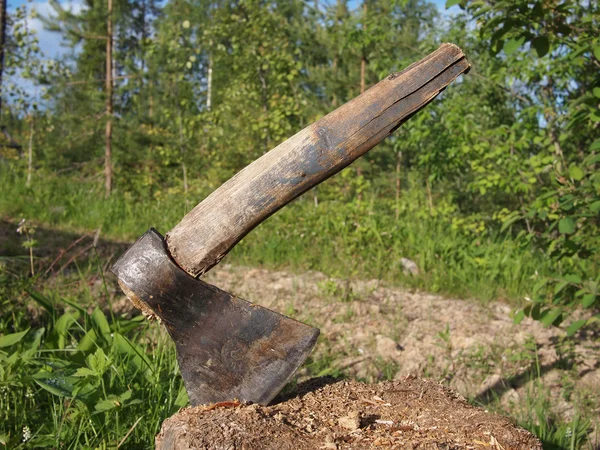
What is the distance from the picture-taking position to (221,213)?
5.82ft

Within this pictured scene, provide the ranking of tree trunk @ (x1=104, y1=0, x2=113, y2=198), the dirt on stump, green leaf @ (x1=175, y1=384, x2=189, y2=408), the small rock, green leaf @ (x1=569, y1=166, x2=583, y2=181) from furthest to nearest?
tree trunk @ (x1=104, y1=0, x2=113, y2=198)
green leaf @ (x1=569, y1=166, x2=583, y2=181)
green leaf @ (x1=175, y1=384, x2=189, y2=408)
the small rock
the dirt on stump

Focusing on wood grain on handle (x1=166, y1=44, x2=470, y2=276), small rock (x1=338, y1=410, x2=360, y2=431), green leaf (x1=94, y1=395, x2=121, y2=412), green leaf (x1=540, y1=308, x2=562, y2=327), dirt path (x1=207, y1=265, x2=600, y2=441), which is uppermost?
wood grain on handle (x1=166, y1=44, x2=470, y2=276)

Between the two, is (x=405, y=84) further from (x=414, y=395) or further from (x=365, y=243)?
(x=365, y=243)

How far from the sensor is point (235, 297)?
179cm

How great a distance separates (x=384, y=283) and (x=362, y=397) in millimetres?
3135

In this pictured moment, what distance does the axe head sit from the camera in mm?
1767

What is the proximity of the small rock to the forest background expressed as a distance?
2.82ft

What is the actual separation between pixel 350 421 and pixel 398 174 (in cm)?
920

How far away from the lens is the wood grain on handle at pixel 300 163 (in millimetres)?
1772

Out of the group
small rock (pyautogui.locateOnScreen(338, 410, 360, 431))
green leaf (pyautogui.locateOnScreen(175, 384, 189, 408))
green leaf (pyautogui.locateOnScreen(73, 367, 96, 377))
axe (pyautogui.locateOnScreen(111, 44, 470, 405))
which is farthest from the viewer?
green leaf (pyautogui.locateOnScreen(175, 384, 189, 408))

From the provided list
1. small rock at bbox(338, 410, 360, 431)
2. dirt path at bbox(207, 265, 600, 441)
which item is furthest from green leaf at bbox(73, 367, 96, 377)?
dirt path at bbox(207, 265, 600, 441)

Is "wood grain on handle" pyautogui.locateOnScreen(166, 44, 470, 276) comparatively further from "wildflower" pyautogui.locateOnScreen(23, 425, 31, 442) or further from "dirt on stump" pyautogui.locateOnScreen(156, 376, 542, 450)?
"wildflower" pyautogui.locateOnScreen(23, 425, 31, 442)

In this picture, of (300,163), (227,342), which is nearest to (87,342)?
(227,342)

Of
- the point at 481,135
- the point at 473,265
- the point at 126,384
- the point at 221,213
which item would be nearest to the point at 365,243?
the point at 473,265
